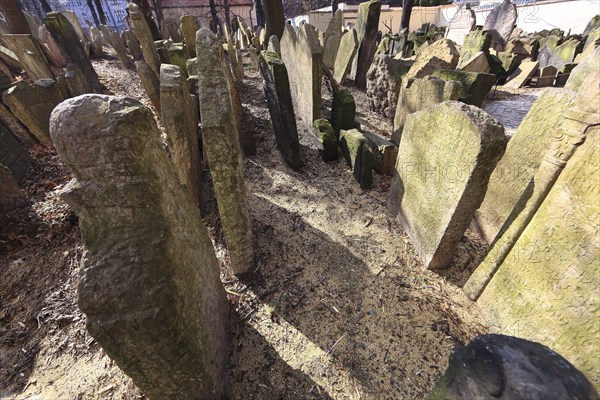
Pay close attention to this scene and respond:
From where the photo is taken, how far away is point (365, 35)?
7770 millimetres

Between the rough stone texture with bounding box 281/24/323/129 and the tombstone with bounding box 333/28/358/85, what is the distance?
8.47 ft

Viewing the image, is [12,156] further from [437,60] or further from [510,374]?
[437,60]

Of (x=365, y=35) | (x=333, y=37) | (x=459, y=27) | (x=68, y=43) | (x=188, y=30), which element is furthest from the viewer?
(x=459, y=27)

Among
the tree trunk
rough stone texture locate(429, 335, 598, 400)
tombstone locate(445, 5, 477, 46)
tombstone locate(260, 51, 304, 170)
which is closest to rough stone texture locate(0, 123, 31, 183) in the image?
tombstone locate(260, 51, 304, 170)

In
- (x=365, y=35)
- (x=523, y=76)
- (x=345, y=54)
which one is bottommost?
(x=523, y=76)

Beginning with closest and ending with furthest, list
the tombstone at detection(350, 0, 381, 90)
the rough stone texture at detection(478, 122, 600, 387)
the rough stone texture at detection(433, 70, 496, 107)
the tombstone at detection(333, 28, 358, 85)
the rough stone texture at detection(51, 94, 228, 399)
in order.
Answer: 1. the rough stone texture at detection(51, 94, 228, 399)
2. the rough stone texture at detection(478, 122, 600, 387)
3. the rough stone texture at detection(433, 70, 496, 107)
4. the tombstone at detection(350, 0, 381, 90)
5. the tombstone at detection(333, 28, 358, 85)

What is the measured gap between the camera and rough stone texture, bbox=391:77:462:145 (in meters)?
4.14

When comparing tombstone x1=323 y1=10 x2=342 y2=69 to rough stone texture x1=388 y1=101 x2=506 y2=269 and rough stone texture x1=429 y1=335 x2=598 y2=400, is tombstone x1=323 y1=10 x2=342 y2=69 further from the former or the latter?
rough stone texture x1=429 y1=335 x2=598 y2=400

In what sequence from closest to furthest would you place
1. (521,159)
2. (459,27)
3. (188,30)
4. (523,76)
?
(521,159) → (188,30) → (523,76) → (459,27)

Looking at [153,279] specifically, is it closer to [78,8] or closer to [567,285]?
[567,285]

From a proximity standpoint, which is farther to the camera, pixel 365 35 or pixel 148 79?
pixel 365 35

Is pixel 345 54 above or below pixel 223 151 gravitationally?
below

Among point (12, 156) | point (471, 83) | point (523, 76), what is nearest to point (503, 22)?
point (523, 76)

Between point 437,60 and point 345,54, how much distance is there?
2.76 m
